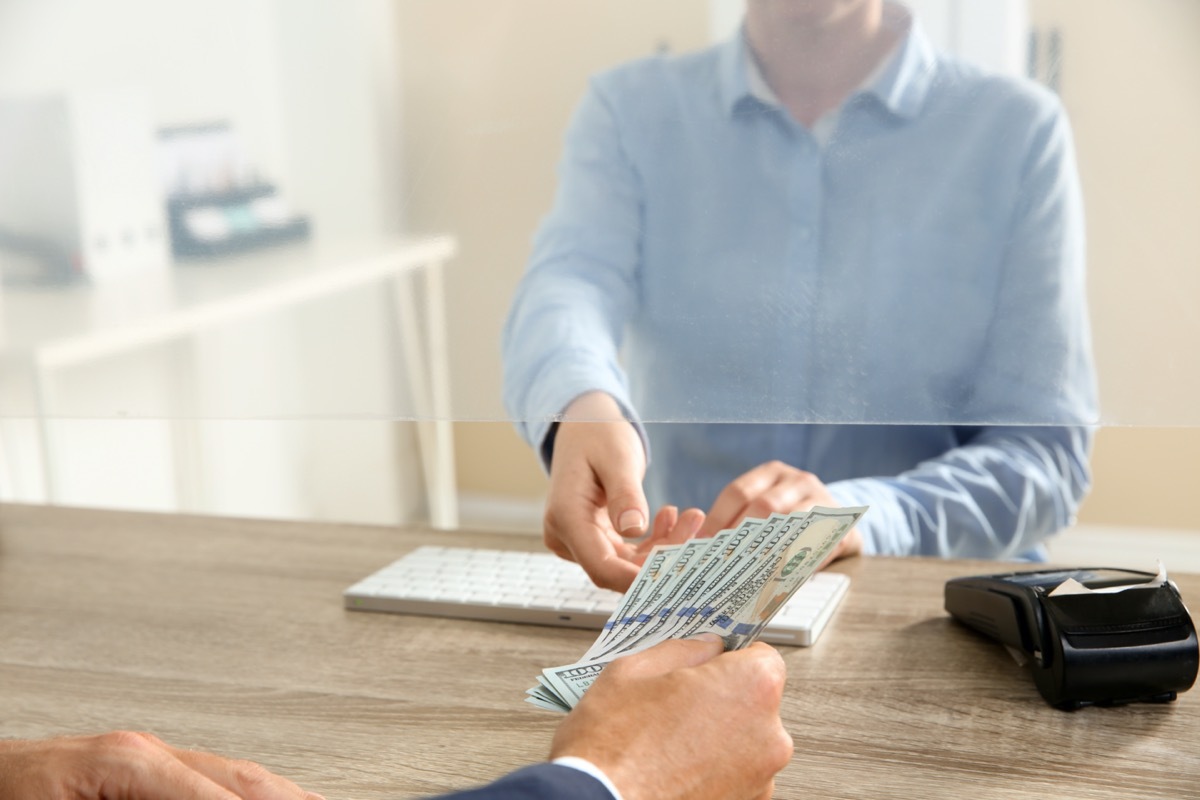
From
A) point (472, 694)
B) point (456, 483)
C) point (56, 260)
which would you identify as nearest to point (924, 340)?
point (472, 694)

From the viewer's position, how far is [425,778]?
2.31 feet

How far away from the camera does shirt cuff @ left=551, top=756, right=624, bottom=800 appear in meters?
0.57

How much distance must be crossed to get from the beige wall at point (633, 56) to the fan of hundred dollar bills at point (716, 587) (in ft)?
0.53

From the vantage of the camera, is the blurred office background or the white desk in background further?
the white desk in background

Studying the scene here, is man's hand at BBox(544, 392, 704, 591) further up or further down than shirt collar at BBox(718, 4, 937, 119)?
further down

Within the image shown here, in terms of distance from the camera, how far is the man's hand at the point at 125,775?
62 cm

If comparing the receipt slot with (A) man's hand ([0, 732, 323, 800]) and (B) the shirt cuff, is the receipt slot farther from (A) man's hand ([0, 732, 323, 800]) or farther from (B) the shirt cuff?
(A) man's hand ([0, 732, 323, 800])

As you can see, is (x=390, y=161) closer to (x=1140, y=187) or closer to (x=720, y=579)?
(x=720, y=579)

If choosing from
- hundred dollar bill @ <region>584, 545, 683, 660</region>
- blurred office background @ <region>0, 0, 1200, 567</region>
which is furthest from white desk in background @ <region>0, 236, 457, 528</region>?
hundred dollar bill @ <region>584, 545, 683, 660</region>

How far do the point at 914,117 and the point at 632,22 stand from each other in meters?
0.18

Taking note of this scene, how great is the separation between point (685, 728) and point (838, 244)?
11.7 inches

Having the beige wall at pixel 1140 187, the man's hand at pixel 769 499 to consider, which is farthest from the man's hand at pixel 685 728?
the man's hand at pixel 769 499

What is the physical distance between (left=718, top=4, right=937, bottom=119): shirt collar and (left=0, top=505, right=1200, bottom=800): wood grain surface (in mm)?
373

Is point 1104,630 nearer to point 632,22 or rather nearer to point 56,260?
point 632,22
